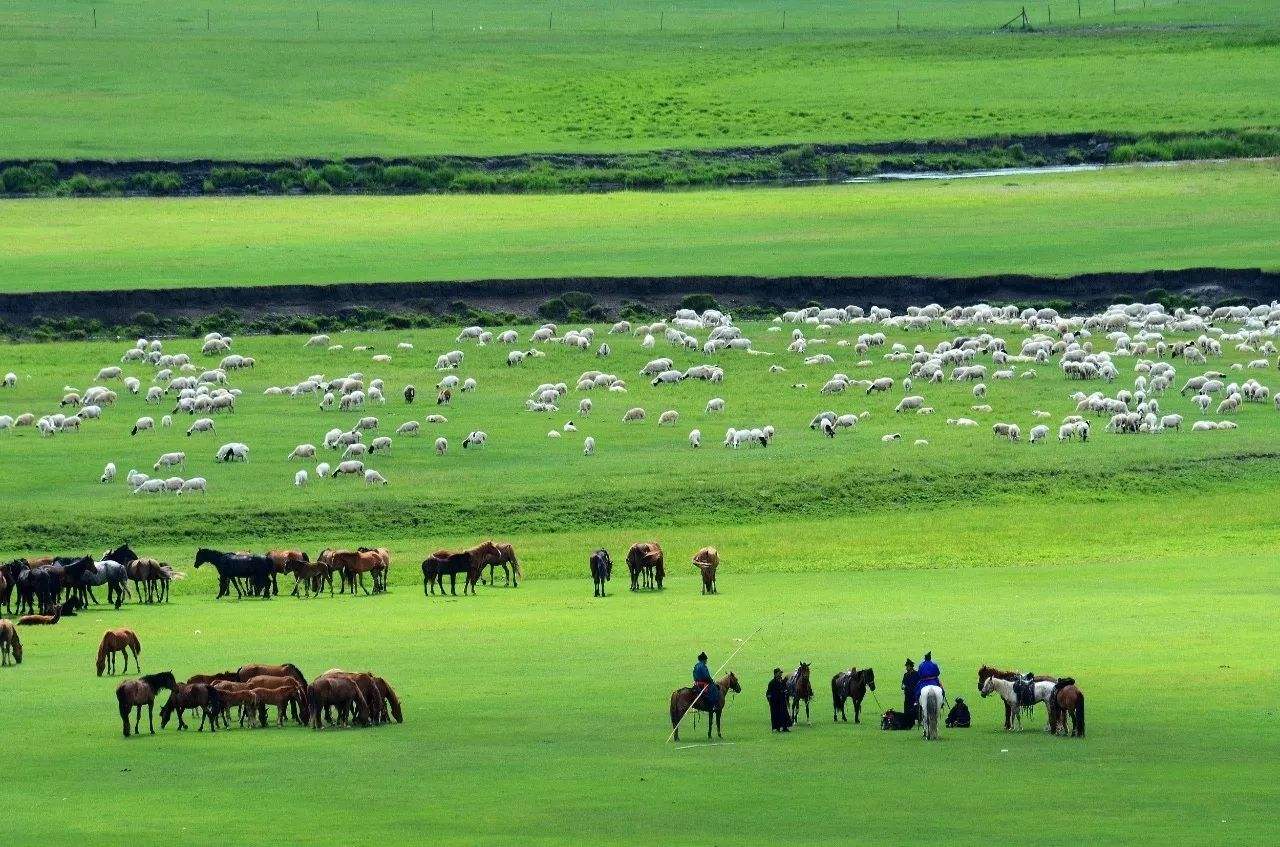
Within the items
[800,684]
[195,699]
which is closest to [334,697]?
[195,699]

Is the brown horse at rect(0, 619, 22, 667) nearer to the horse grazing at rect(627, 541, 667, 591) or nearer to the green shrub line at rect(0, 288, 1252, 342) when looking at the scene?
the horse grazing at rect(627, 541, 667, 591)

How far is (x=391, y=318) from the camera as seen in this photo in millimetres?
65375

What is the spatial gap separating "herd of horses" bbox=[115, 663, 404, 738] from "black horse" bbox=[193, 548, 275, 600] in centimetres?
1051

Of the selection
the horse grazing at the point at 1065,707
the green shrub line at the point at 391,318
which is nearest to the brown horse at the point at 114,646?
the horse grazing at the point at 1065,707

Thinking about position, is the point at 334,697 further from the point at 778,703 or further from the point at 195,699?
the point at 778,703

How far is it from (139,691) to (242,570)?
37.8 ft

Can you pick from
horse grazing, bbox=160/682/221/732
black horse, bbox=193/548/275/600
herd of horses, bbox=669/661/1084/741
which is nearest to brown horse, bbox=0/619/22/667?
horse grazing, bbox=160/682/221/732

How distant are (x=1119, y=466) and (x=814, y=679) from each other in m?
19.9

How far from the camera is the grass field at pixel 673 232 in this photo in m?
71.2

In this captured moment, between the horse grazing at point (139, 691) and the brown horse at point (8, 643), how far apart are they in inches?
192

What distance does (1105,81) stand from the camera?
112438mm

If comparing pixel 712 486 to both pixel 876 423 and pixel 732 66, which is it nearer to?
pixel 876 423

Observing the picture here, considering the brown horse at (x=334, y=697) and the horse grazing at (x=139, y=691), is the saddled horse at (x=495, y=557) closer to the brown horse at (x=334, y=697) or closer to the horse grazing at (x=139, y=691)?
the brown horse at (x=334, y=697)

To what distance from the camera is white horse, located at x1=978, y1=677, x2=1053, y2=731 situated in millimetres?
22484
